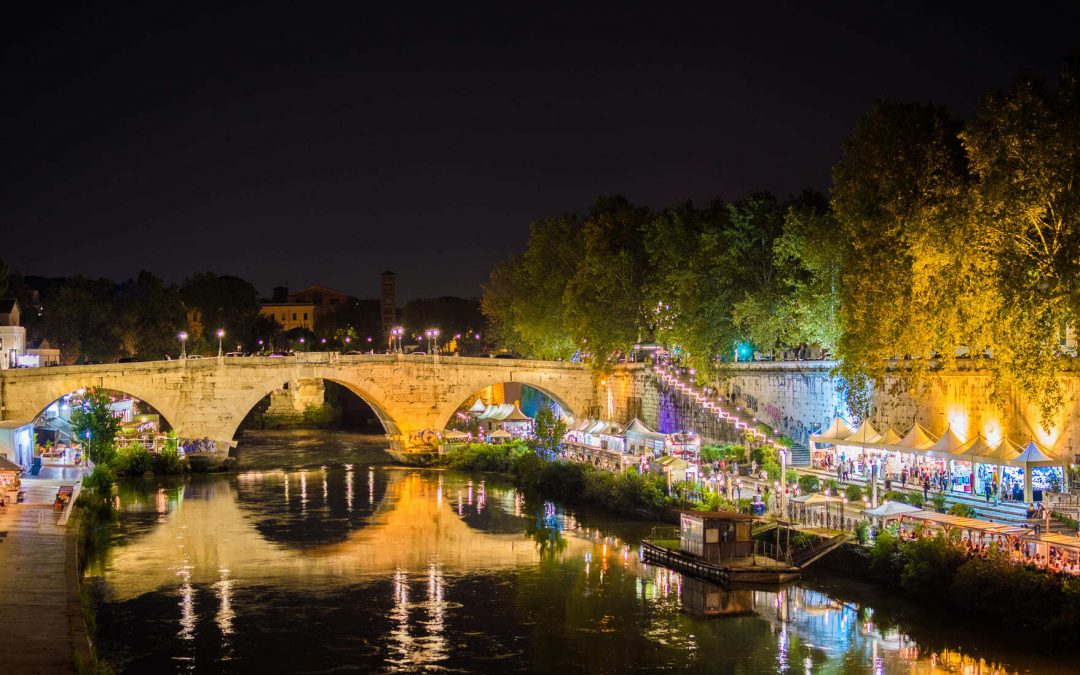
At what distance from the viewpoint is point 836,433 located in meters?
37.3

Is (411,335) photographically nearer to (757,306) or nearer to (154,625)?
(757,306)

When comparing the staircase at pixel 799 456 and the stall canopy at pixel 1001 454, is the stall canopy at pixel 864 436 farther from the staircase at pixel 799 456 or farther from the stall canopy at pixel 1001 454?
the stall canopy at pixel 1001 454

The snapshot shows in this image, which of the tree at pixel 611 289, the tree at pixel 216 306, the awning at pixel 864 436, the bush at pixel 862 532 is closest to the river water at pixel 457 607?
the bush at pixel 862 532

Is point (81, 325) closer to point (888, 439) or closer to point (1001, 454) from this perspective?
point (888, 439)

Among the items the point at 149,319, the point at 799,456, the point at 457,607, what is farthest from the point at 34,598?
the point at 149,319

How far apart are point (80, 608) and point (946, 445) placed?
23215mm

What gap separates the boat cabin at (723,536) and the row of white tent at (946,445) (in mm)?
6812

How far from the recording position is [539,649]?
22562 millimetres

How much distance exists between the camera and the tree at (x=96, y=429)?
4697 centimetres

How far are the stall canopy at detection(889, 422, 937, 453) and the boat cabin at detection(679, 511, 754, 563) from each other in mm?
7314

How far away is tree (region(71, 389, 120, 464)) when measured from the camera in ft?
154

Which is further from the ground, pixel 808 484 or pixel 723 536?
pixel 808 484

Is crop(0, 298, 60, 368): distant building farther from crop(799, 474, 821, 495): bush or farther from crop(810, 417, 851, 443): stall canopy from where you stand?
crop(799, 474, 821, 495): bush

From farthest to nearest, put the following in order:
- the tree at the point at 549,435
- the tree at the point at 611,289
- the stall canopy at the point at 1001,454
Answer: the tree at the point at 611,289 → the tree at the point at 549,435 → the stall canopy at the point at 1001,454
